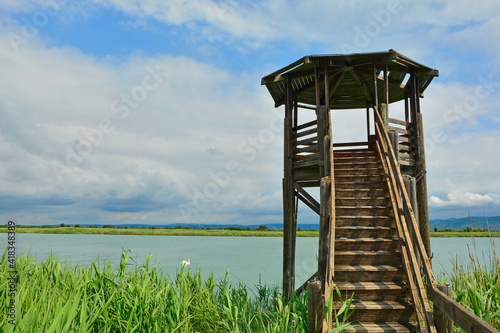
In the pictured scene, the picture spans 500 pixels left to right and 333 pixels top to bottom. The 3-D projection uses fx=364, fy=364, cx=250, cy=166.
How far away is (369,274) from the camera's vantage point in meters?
6.49

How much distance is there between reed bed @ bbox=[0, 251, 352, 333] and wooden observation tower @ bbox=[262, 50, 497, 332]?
106 centimetres

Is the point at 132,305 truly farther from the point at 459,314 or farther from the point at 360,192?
the point at 360,192

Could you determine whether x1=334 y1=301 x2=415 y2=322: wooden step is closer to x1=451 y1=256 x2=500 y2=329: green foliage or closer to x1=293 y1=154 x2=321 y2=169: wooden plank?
x1=451 y1=256 x2=500 y2=329: green foliage

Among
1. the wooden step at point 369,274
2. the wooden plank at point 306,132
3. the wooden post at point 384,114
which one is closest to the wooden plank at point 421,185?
the wooden post at point 384,114

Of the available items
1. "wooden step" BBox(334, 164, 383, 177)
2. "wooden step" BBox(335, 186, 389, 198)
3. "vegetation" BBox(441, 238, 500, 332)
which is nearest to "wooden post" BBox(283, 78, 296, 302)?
"wooden step" BBox(334, 164, 383, 177)

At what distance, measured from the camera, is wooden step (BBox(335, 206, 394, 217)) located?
7.93m

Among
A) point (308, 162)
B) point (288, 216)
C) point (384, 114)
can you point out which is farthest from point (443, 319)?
point (384, 114)

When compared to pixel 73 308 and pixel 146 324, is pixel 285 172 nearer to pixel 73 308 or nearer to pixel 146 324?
pixel 146 324

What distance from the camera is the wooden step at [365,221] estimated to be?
7672mm

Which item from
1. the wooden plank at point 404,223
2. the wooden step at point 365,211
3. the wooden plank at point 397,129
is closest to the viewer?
the wooden plank at point 404,223

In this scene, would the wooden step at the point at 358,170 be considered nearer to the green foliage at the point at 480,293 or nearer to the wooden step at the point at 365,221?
the wooden step at the point at 365,221

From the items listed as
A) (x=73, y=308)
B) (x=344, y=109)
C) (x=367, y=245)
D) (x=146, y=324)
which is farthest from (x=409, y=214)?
(x=344, y=109)

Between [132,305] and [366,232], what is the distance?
4.68 meters

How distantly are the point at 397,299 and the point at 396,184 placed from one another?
2444 mm
